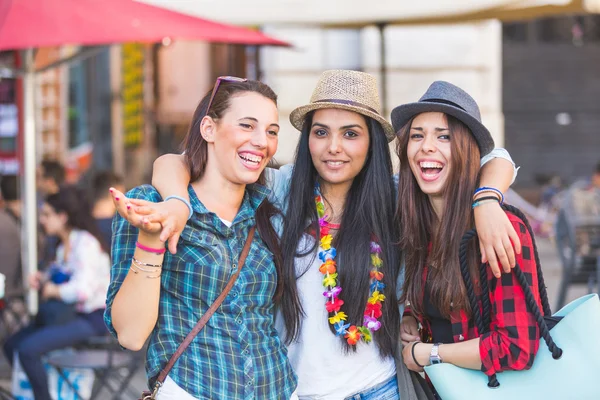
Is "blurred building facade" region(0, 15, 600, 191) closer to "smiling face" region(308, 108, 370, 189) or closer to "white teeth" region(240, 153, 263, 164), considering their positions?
"smiling face" region(308, 108, 370, 189)

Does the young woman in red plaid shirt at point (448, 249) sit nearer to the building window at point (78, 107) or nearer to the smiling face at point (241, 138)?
the smiling face at point (241, 138)

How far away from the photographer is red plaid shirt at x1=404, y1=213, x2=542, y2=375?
2.61 metres

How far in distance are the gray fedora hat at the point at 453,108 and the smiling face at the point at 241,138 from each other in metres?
0.49

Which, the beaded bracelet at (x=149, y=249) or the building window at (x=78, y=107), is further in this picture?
the building window at (x=78, y=107)

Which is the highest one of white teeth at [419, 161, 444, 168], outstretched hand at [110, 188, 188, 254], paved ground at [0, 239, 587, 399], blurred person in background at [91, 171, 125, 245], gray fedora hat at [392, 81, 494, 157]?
gray fedora hat at [392, 81, 494, 157]

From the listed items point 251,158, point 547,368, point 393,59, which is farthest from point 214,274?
point 393,59

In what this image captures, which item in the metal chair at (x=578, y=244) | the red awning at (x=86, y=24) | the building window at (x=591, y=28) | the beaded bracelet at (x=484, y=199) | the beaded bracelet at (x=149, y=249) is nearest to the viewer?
the beaded bracelet at (x=149, y=249)

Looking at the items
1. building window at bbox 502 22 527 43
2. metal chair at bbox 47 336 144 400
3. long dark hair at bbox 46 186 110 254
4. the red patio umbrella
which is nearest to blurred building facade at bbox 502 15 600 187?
building window at bbox 502 22 527 43

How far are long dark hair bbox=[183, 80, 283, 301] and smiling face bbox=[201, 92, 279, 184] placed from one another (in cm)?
2

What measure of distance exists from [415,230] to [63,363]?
284 centimetres

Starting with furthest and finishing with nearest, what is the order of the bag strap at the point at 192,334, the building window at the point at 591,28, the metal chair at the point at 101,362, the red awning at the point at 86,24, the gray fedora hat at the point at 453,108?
the building window at the point at 591,28
the metal chair at the point at 101,362
the red awning at the point at 86,24
the gray fedora hat at the point at 453,108
the bag strap at the point at 192,334

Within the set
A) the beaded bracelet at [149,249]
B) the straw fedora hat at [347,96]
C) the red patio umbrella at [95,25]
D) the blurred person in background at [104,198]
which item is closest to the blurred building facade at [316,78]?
the blurred person in background at [104,198]

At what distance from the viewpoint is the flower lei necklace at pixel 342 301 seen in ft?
9.61

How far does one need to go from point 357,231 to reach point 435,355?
53cm
